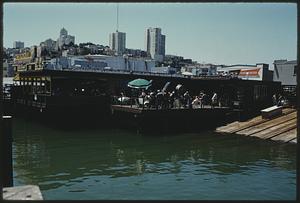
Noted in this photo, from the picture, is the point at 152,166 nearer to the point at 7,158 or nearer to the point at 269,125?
the point at 7,158

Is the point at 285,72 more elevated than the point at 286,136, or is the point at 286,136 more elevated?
the point at 285,72

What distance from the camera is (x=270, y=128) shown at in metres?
28.6

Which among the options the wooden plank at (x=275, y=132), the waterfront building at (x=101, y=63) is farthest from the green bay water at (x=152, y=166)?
the waterfront building at (x=101, y=63)

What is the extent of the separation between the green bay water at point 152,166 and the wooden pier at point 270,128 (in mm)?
1116

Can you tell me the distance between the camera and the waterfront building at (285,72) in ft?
177

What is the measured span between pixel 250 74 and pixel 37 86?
122ft

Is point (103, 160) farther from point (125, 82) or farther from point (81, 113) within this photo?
point (125, 82)

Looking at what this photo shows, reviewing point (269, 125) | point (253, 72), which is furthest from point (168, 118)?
point (253, 72)

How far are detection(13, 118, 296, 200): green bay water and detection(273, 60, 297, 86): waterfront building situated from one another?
2999 centimetres

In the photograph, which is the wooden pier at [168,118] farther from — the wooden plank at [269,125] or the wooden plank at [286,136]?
the wooden plank at [286,136]

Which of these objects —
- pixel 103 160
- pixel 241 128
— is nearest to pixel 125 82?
pixel 241 128

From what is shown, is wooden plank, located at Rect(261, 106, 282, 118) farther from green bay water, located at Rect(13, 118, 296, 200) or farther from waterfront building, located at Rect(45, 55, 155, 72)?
waterfront building, located at Rect(45, 55, 155, 72)

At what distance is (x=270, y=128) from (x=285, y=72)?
1139 inches

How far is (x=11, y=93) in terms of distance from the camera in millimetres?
43719
